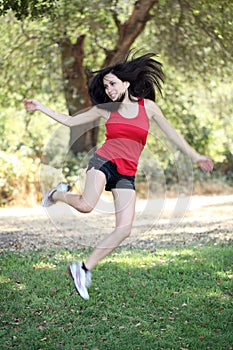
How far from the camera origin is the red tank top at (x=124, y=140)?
4.36 m

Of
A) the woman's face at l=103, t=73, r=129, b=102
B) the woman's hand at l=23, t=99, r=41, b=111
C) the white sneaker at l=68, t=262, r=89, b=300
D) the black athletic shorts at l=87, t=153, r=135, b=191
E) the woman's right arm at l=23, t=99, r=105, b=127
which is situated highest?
the woman's face at l=103, t=73, r=129, b=102

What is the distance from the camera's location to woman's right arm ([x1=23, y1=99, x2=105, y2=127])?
14.5ft

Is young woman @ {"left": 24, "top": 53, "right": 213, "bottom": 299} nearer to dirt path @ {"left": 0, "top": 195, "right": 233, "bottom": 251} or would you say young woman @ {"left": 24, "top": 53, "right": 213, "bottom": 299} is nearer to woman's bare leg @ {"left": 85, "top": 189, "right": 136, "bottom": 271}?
woman's bare leg @ {"left": 85, "top": 189, "right": 136, "bottom": 271}

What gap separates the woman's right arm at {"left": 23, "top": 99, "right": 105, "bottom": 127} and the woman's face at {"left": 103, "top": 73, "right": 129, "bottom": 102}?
5.7 inches

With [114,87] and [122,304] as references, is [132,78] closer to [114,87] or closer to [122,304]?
[114,87]

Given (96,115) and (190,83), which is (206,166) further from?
(190,83)

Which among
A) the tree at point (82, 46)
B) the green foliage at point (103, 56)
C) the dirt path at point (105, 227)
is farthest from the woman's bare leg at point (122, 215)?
the green foliage at point (103, 56)

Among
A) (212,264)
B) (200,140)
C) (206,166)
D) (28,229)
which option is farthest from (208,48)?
(206,166)

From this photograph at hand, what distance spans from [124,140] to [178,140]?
36 cm

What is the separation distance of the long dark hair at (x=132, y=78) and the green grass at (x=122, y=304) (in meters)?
1.67

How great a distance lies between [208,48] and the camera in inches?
463

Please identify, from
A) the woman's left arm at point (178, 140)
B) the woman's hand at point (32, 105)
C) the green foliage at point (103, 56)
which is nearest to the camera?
the woman's left arm at point (178, 140)

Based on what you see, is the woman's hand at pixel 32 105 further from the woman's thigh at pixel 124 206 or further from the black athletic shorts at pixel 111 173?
the woman's thigh at pixel 124 206

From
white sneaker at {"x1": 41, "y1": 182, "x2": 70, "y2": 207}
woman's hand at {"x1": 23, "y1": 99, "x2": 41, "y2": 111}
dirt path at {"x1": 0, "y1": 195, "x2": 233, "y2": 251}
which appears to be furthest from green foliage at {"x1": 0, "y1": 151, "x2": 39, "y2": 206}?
woman's hand at {"x1": 23, "y1": 99, "x2": 41, "y2": 111}
